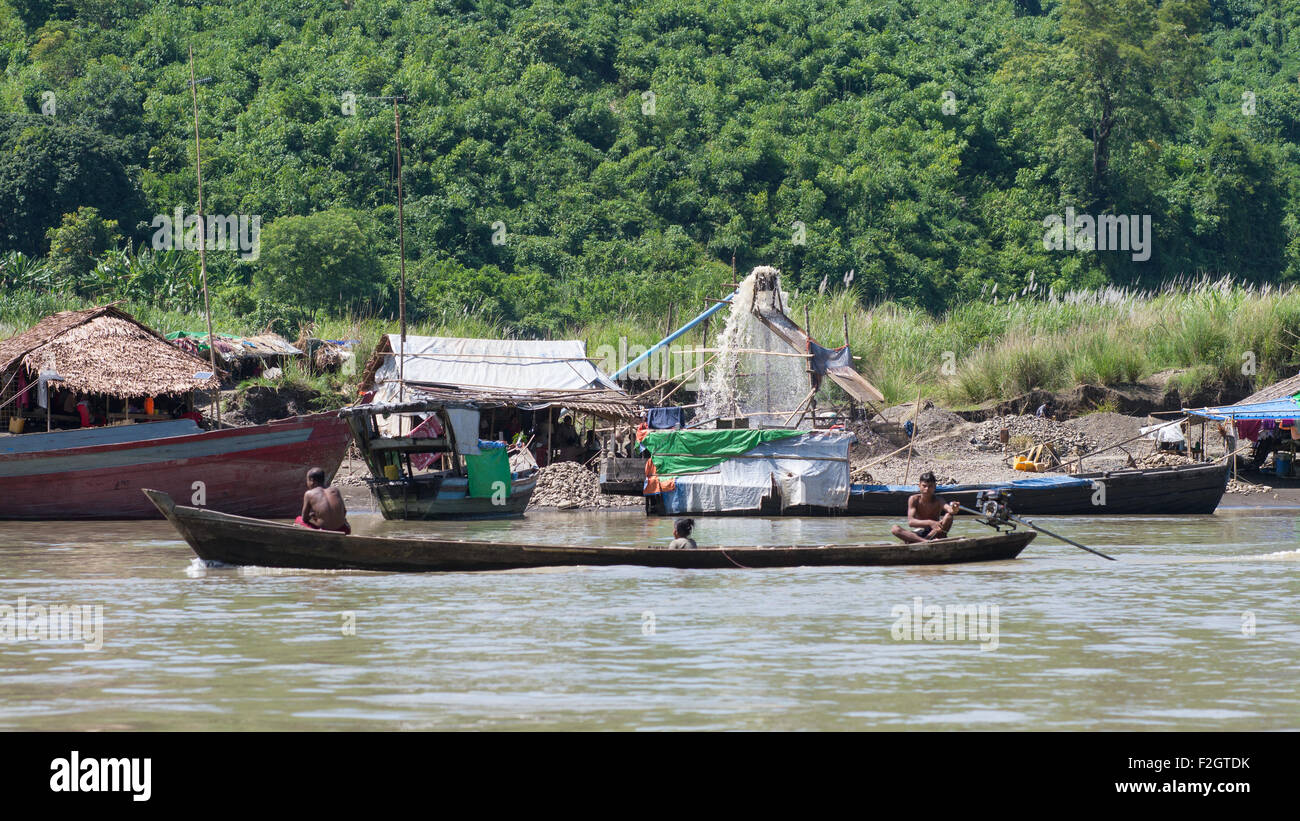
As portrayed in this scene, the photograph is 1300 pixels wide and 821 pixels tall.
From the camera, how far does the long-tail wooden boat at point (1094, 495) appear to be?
23.6 m

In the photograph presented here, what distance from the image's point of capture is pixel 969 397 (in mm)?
35250

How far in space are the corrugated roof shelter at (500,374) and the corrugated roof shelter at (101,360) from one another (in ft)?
13.6

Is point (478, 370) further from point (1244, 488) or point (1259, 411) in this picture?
point (1244, 488)

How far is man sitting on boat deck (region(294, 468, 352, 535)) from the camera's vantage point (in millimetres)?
15461

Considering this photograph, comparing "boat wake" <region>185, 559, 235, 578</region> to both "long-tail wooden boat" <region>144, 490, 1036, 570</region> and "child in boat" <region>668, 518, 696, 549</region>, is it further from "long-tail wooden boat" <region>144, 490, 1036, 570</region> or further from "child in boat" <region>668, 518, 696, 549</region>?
"child in boat" <region>668, 518, 696, 549</region>

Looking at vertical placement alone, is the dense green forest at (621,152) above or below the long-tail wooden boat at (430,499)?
above

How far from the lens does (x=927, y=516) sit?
54.7ft

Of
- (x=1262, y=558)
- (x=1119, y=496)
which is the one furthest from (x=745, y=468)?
(x=1262, y=558)

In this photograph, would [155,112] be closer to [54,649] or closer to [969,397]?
[969,397]

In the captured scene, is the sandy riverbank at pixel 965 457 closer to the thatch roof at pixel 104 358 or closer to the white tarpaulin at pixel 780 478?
the white tarpaulin at pixel 780 478

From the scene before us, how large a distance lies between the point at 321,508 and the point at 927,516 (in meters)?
6.59

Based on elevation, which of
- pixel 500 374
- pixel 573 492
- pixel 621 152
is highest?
pixel 621 152

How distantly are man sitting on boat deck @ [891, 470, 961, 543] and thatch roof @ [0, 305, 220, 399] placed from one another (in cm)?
1251

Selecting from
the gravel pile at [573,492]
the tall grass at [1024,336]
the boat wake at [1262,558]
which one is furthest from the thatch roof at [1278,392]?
the gravel pile at [573,492]
